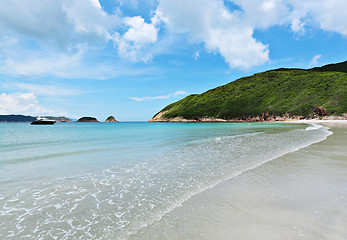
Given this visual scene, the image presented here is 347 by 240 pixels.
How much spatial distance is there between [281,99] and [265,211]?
16393cm

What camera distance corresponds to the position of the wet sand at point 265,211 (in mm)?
3834

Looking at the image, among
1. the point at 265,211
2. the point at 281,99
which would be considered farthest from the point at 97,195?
the point at 281,99

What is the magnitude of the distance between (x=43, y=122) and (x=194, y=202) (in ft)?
528

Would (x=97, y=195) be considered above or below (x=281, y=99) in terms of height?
below

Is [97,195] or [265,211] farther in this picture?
[97,195]

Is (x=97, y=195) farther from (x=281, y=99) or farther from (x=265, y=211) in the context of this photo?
(x=281, y=99)

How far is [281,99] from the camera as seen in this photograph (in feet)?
475

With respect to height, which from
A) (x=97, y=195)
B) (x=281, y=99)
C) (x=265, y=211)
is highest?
(x=281, y=99)

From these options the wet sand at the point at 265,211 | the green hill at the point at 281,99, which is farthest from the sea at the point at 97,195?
the green hill at the point at 281,99

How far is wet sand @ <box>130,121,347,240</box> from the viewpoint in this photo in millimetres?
3834

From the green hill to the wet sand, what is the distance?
127 meters

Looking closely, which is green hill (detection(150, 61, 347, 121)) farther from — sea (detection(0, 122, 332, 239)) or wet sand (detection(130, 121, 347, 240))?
sea (detection(0, 122, 332, 239))

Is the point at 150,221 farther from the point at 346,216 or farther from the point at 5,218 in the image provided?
the point at 346,216

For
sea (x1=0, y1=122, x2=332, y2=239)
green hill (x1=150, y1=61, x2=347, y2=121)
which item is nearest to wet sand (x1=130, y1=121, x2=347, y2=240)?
sea (x1=0, y1=122, x2=332, y2=239)
